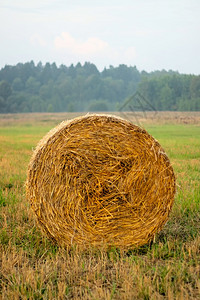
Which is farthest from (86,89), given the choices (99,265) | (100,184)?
(99,265)

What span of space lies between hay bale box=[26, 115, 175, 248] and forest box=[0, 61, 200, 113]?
59922 millimetres

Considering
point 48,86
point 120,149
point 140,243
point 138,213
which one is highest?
point 48,86

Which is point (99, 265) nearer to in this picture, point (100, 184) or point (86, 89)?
point (100, 184)

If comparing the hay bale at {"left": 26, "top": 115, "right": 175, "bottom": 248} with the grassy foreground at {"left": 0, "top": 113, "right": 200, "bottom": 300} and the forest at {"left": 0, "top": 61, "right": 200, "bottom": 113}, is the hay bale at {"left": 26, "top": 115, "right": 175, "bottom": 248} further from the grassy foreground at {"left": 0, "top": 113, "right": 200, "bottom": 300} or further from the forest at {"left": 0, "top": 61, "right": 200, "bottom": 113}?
the forest at {"left": 0, "top": 61, "right": 200, "bottom": 113}

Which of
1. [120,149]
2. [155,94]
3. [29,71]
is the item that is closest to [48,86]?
[29,71]

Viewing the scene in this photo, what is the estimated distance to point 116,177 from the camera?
200 inches

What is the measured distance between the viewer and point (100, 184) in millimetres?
5062

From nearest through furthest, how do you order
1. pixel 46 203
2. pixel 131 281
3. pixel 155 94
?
pixel 131 281, pixel 46 203, pixel 155 94

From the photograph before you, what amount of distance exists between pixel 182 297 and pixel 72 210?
76.8 inches

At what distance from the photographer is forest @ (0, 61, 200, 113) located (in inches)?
2884

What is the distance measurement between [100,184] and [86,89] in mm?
104465

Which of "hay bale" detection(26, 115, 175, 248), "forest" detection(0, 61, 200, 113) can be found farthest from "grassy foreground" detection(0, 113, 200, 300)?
"forest" detection(0, 61, 200, 113)

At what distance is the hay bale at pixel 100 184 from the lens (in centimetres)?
495

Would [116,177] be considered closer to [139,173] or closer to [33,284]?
[139,173]
